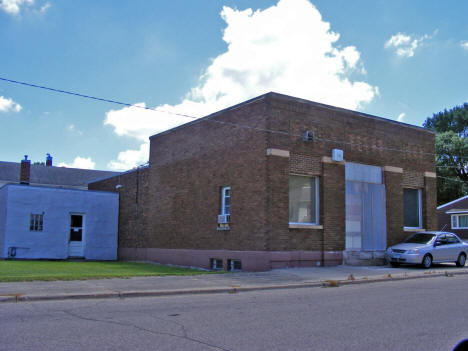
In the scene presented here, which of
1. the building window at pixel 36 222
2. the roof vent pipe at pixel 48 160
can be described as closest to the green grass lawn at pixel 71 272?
the building window at pixel 36 222

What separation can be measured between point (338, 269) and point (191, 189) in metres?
7.36

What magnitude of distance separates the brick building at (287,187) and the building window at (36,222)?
575 cm

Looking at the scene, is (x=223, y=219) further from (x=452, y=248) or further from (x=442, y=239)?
(x=452, y=248)

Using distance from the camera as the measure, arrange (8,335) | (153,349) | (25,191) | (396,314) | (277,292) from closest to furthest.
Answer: (153,349), (8,335), (396,314), (277,292), (25,191)

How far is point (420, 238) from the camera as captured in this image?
1977 centimetres

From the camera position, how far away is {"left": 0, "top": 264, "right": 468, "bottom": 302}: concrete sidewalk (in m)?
10.9

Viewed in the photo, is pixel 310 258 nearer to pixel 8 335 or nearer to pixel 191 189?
pixel 191 189

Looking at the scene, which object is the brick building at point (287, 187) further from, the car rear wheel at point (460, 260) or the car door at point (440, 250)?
the car rear wheel at point (460, 260)

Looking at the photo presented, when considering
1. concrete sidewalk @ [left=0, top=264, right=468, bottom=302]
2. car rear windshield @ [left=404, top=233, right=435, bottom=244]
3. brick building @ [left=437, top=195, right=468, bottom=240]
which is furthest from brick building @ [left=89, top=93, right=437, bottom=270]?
brick building @ [left=437, top=195, right=468, bottom=240]

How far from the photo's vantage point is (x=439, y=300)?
35.1 ft

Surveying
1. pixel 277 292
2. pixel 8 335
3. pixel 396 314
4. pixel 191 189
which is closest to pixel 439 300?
pixel 396 314

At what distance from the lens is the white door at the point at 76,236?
26.0 meters

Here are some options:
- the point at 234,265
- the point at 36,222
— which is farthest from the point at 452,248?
the point at 36,222

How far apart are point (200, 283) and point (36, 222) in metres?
14.8
